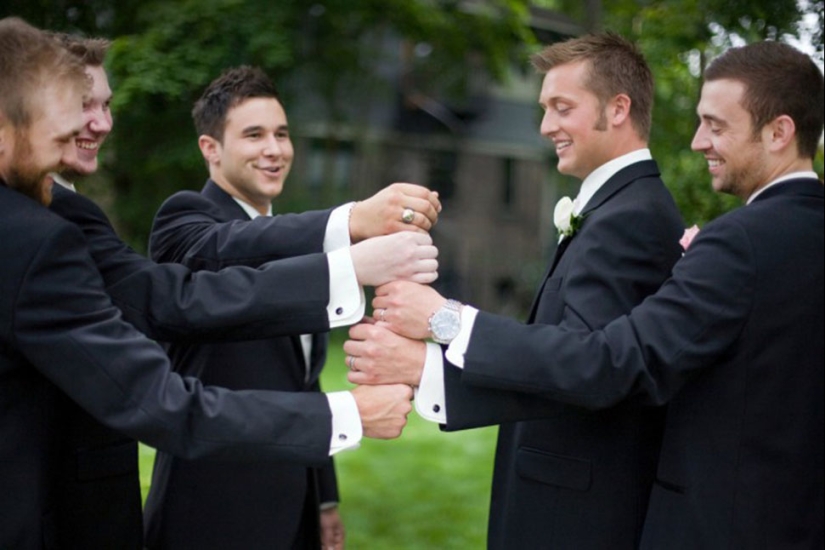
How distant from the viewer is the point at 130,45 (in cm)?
535

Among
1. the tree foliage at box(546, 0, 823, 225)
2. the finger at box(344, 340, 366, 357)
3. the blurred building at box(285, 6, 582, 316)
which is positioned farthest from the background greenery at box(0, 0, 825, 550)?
the blurred building at box(285, 6, 582, 316)

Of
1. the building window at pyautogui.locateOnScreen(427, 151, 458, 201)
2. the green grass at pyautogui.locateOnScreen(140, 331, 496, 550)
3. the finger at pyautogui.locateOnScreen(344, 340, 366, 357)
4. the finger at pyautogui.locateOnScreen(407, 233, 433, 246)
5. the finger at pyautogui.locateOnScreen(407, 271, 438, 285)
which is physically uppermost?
the building window at pyautogui.locateOnScreen(427, 151, 458, 201)

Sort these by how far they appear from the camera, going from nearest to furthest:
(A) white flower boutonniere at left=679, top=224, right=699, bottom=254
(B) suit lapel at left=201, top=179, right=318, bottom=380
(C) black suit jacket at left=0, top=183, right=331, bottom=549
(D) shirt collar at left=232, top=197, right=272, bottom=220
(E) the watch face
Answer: (C) black suit jacket at left=0, top=183, right=331, bottom=549
(E) the watch face
(A) white flower boutonniere at left=679, top=224, right=699, bottom=254
(B) suit lapel at left=201, top=179, right=318, bottom=380
(D) shirt collar at left=232, top=197, right=272, bottom=220

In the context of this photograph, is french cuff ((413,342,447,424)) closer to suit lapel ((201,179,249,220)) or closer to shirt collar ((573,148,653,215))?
shirt collar ((573,148,653,215))

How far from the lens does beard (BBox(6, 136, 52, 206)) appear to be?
A: 2471 millimetres

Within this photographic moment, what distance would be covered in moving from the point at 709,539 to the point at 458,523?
4.45 metres

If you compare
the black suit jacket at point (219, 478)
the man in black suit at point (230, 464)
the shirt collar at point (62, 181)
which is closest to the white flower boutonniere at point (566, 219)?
the man in black suit at point (230, 464)

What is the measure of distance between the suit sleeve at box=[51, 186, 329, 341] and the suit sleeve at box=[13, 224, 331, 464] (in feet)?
1.08

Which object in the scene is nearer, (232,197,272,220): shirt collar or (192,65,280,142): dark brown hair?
(232,197,272,220): shirt collar

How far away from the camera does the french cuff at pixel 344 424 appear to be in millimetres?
2692

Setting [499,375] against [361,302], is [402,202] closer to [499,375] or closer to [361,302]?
[361,302]

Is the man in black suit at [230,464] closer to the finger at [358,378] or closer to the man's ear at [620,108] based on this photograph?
the finger at [358,378]

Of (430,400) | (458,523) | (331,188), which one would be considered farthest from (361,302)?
(331,188)

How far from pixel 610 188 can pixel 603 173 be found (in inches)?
4.3
